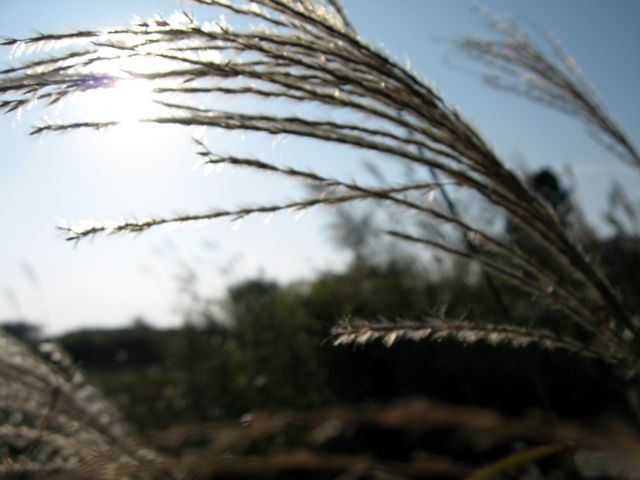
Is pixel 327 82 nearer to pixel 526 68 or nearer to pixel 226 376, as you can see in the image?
pixel 526 68

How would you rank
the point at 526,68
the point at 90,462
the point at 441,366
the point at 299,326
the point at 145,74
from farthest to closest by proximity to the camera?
the point at 299,326 < the point at 441,366 < the point at 526,68 < the point at 145,74 < the point at 90,462

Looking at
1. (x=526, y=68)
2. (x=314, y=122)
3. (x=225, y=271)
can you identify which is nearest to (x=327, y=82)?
(x=314, y=122)

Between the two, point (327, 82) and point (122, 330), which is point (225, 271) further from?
point (122, 330)

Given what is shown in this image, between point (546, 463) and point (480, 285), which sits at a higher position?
point (480, 285)

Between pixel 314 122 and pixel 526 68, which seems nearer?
pixel 314 122

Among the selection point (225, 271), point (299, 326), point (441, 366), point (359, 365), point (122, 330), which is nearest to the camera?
point (441, 366)

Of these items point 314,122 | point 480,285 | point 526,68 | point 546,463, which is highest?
point 526,68

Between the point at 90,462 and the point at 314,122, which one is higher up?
the point at 314,122

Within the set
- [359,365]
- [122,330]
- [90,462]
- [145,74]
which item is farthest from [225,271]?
[122,330]

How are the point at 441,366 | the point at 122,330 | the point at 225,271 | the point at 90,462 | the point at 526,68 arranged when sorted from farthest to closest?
the point at 122,330, the point at 225,271, the point at 441,366, the point at 526,68, the point at 90,462
